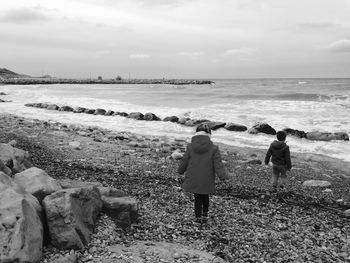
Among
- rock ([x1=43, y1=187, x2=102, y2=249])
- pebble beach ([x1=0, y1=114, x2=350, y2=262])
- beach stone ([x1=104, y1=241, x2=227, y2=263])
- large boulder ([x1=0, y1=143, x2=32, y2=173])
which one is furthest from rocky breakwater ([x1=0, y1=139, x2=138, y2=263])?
large boulder ([x1=0, y1=143, x2=32, y2=173])

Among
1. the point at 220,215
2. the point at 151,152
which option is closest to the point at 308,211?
the point at 220,215

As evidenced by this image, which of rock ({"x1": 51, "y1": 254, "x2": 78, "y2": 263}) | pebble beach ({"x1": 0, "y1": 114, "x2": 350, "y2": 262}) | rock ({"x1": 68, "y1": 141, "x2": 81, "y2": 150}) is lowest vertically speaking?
pebble beach ({"x1": 0, "y1": 114, "x2": 350, "y2": 262})

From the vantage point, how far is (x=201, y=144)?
6.36 metres

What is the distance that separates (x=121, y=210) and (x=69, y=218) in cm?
114

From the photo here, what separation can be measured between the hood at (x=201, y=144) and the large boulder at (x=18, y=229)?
107 inches

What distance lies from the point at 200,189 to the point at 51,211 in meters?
2.43

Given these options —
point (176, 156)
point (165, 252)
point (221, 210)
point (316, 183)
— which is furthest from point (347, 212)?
point (176, 156)

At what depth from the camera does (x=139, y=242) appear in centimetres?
539

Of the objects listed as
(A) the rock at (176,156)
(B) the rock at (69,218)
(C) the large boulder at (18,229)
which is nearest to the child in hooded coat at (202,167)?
(B) the rock at (69,218)

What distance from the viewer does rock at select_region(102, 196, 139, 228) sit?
5828 millimetres

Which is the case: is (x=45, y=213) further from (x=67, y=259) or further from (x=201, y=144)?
(x=201, y=144)

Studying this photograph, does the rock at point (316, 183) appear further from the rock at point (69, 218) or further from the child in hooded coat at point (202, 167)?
the rock at point (69, 218)

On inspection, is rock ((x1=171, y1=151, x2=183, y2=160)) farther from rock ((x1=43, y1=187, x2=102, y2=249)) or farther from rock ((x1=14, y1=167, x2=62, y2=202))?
rock ((x1=43, y1=187, x2=102, y2=249))

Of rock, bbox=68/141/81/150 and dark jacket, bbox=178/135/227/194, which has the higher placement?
dark jacket, bbox=178/135/227/194
